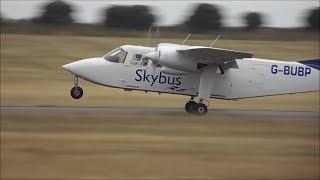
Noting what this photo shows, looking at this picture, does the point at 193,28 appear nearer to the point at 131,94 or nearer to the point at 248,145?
the point at 131,94

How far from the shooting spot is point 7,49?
152 ft

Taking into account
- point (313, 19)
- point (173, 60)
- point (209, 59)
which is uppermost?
point (313, 19)

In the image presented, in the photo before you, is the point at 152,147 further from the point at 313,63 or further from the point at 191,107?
the point at 313,63

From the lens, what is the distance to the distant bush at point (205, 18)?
38.3 meters

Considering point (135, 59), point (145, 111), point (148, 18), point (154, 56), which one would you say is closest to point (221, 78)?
point (154, 56)

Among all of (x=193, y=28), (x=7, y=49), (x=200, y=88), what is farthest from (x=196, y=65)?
(x=7, y=49)

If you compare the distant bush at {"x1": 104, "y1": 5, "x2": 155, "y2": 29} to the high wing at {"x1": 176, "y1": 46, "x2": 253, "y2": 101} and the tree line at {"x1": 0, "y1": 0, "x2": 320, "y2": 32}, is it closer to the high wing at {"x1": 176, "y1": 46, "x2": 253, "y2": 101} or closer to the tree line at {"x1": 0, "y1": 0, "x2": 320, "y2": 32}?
the tree line at {"x1": 0, "y1": 0, "x2": 320, "y2": 32}

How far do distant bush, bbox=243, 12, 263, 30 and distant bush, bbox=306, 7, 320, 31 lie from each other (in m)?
5.55

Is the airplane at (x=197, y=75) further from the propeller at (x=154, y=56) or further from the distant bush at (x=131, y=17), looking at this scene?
the distant bush at (x=131, y=17)

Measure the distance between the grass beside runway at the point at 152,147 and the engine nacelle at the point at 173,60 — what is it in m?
1.87

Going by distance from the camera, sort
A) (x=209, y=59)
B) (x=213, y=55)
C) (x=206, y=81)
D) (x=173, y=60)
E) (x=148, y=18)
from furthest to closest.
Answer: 1. (x=148, y=18)
2. (x=206, y=81)
3. (x=209, y=59)
4. (x=173, y=60)
5. (x=213, y=55)

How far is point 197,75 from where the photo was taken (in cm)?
2431

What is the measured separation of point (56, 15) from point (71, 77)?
651 centimetres

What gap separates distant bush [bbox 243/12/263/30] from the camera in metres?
38.1
